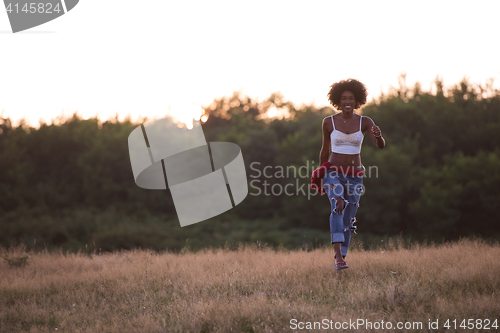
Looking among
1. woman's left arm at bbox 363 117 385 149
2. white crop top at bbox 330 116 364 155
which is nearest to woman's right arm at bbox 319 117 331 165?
white crop top at bbox 330 116 364 155

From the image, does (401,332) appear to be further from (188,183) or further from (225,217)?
(225,217)

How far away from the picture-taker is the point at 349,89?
5281mm

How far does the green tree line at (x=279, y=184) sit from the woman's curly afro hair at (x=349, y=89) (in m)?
20.4

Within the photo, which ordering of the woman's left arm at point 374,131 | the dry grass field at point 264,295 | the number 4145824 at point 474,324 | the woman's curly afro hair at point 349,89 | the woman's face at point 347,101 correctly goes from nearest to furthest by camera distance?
the number 4145824 at point 474,324
the dry grass field at point 264,295
the woman's left arm at point 374,131
the woman's face at point 347,101
the woman's curly afro hair at point 349,89

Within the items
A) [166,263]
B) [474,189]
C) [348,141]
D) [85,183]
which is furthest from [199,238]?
[348,141]

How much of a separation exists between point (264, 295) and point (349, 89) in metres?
2.79

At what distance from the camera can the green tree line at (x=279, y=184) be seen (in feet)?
89.2

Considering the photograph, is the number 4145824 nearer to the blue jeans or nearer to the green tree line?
the blue jeans

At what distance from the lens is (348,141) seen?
4969 mm

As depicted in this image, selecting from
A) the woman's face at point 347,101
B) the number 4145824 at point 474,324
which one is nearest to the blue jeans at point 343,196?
the woman's face at point 347,101

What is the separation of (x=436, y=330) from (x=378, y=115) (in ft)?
98.0

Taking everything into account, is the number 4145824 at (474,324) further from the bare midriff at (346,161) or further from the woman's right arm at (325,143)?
the woman's right arm at (325,143)

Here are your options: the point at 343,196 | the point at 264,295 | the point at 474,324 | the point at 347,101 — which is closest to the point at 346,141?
the point at 347,101

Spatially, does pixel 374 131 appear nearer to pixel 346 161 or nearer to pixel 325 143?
pixel 346 161
